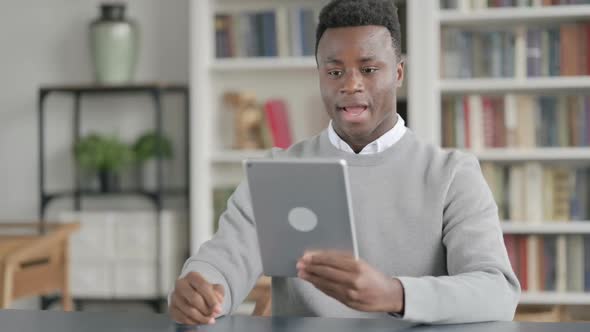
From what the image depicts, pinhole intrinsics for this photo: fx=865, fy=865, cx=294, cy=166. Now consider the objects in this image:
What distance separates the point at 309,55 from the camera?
3.66 m

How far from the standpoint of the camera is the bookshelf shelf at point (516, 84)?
3348mm

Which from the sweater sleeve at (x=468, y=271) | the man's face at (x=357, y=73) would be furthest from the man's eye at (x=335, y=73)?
the sweater sleeve at (x=468, y=271)

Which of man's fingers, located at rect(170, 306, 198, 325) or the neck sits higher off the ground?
the neck

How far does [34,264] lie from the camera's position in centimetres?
319

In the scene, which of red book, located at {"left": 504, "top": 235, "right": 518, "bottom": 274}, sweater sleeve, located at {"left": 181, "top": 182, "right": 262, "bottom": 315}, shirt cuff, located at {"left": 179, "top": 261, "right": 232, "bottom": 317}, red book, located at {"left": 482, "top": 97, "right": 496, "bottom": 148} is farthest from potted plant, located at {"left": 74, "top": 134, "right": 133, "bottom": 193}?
shirt cuff, located at {"left": 179, "top": 261, "right": 232, "bottom": 317}

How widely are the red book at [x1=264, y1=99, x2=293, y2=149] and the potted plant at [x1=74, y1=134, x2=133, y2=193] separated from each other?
65 cm

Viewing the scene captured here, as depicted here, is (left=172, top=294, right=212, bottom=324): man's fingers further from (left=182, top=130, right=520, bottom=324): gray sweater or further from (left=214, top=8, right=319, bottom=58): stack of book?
(left=214, top=8, right=319, bottom=58): stack of book

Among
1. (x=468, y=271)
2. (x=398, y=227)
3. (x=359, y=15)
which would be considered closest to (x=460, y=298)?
(x=468, y=271)

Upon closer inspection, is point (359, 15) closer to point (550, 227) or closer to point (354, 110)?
point (354, 110)

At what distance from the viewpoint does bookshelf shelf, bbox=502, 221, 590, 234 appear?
3.36 metres

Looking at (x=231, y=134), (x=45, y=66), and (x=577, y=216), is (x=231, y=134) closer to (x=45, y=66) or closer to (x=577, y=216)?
(x=45, y=66)

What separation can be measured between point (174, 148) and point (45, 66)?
74cm

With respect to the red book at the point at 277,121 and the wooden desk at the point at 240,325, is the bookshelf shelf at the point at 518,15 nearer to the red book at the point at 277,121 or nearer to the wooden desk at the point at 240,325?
the red book at the point at 277,121

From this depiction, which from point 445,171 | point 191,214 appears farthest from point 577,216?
point 445,171
